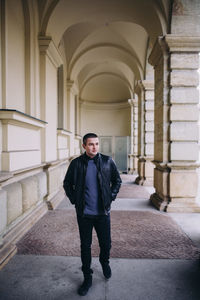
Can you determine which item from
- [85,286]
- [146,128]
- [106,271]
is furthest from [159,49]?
[85,286]

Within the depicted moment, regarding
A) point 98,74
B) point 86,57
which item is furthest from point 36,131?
point 98,74

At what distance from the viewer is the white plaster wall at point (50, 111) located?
5.52 meters

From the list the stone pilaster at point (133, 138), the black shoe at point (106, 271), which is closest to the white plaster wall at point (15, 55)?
the black shoe at point (106, 271)

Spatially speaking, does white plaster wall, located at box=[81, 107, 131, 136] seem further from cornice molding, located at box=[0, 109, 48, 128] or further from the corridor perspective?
cornice molding, located at box=[0, 109, 48, 128]

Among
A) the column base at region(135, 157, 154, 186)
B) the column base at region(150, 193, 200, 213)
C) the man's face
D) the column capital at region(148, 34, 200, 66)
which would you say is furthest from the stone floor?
the column base at region(135, 157, 154, 186)

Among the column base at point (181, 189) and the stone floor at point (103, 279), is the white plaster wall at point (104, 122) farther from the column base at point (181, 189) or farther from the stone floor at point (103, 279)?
the stone floor at point (103, 279)

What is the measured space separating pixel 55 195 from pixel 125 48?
267 inches

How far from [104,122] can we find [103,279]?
13.7 m

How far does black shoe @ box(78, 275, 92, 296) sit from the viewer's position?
2246 mm

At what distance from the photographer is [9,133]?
136 inches

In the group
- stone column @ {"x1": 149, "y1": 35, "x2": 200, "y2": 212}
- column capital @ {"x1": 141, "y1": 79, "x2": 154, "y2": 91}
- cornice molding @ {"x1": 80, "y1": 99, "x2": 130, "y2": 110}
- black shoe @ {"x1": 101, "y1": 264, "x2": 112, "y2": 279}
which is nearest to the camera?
black shoe @ {"x1": 101, "y1": 264, "x2": 112, "y2": 279}

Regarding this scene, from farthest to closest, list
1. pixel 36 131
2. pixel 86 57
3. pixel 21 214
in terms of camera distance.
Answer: pixel 86 57
pixel 36 131
pixel 21 214

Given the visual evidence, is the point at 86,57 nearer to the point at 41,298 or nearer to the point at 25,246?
the point at 25,246

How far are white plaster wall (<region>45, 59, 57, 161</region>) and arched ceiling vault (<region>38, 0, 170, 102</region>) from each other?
3.08ft
